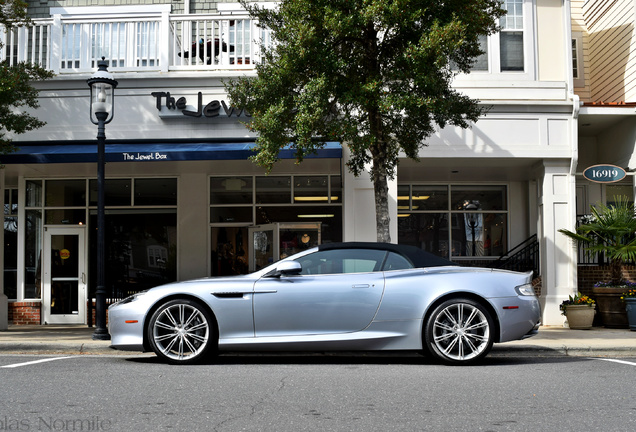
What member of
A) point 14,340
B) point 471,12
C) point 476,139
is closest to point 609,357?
point 471,12

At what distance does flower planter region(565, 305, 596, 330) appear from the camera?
41.7 feet

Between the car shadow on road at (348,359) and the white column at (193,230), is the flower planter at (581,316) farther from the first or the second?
the white column at (193,230)

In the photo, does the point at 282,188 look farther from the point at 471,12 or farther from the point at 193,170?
the point at 471,12

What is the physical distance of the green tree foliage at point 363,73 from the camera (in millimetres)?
9312

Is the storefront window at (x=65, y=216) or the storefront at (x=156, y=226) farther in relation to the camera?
the storefront window at (x=65, y=216)

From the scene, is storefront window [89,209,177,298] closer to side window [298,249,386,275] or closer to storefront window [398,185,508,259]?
storefront window [398,185,508,259]

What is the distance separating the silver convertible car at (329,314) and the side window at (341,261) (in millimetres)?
55

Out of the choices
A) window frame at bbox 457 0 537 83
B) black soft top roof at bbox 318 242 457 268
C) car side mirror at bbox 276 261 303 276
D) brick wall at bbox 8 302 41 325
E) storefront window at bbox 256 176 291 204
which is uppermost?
window frame at bbox 457 0 537 83

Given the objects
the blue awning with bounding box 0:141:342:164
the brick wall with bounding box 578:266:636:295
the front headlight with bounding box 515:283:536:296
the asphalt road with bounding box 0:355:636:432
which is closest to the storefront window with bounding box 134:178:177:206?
the blue awning with bounding box 0:141:342:164

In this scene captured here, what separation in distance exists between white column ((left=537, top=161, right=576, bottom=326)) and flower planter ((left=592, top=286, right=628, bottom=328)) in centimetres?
60

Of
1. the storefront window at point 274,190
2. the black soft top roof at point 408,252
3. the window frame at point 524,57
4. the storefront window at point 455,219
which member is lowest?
the black soft top roof at point 408,252

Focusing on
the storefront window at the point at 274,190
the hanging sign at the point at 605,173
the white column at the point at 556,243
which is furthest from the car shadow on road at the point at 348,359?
the storefront window at the point at 274,190

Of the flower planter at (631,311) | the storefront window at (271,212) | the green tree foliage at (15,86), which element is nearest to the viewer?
the green tree foliage at (15,86)

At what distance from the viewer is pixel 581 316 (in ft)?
41.7
